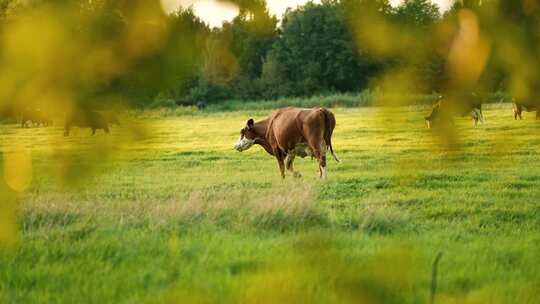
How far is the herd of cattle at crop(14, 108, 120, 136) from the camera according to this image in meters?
1.04

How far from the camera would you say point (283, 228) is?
18.4 ft

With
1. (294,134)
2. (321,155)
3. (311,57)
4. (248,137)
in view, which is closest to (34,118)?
(311,57)

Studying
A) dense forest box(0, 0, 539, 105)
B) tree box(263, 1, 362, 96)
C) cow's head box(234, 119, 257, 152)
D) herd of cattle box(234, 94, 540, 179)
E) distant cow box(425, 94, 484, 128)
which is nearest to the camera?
dense forest box(0, 0, 539, 105)

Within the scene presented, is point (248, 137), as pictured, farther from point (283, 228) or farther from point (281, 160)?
point (283, 228)

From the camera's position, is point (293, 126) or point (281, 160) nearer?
point (281, 160)

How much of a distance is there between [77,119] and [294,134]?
467 inches

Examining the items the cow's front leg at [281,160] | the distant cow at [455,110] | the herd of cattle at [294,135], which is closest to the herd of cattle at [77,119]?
the distant cow at [455,110]

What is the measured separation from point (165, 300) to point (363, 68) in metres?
2.23

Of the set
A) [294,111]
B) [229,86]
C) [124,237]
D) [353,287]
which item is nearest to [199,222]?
[124,237]

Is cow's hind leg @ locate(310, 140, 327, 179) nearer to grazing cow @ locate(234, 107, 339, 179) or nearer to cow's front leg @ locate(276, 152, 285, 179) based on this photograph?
grazing cow @ locate(234, 107, 339, 179)

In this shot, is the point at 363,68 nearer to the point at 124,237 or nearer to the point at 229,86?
the point at 229,86

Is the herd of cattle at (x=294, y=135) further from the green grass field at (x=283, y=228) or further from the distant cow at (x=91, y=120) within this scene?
the distant cow at (x=91, y=120)

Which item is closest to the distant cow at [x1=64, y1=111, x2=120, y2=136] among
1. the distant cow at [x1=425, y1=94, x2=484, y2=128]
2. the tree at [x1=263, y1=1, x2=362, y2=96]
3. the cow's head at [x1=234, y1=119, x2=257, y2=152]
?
the tree at [x1=263, y1=1, x2=362, y2=96]

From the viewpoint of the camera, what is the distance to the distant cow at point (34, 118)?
3.40ft
